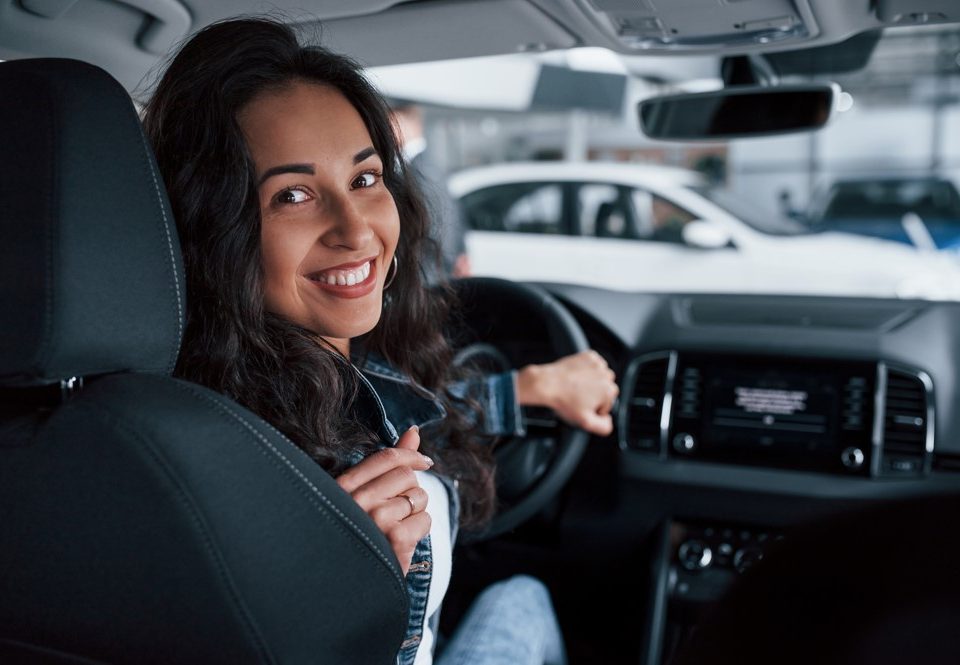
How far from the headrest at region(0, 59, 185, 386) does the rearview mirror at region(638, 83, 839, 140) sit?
151 cm

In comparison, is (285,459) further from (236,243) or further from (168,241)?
(236,243)

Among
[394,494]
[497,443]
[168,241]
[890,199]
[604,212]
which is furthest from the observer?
[890,199]

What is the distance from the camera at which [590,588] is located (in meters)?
2.66

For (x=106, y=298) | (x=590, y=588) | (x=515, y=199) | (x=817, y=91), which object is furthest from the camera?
(x=515, y=199)

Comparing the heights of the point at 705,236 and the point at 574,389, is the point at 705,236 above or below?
below

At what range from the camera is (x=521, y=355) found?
8.64ft

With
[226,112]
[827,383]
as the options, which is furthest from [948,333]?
[226,112]

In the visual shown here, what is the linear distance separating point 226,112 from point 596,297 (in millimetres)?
1461

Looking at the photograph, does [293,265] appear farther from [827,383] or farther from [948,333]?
[948,333]

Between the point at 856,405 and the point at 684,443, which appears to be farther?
the point at 684,443

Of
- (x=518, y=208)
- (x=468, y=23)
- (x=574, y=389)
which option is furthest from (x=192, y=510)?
(x=518, y=208)

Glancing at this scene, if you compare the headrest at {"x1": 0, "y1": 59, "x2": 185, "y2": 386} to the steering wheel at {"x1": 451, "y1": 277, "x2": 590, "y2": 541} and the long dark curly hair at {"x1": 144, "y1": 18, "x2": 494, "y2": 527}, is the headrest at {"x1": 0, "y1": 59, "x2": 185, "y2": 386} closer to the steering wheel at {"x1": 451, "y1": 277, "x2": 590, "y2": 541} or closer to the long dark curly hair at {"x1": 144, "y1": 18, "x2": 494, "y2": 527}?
the long dark curly hair at {"x1": 144, "y1": 18, "x2": 494, "y2": 527}

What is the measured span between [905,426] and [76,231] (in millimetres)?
1925

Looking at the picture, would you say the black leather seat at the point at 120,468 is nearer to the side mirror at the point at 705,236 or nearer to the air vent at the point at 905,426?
the air vent at the point at 905,426
